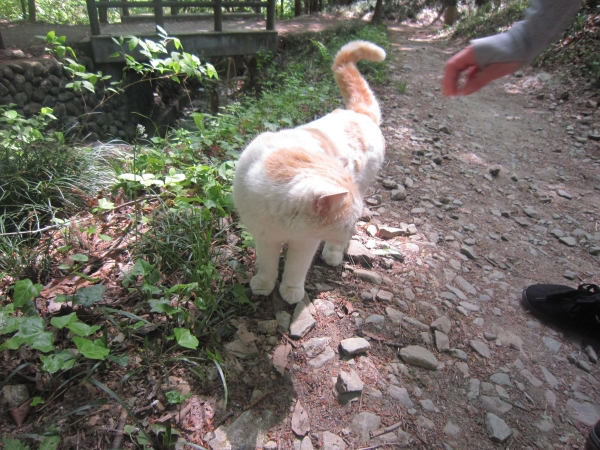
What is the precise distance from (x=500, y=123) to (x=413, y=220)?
12.4ft

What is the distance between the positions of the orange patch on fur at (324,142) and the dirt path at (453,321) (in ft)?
2.71

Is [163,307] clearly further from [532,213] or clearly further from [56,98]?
[56,98]

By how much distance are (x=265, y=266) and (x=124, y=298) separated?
83cm

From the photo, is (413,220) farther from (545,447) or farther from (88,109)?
(88,109)

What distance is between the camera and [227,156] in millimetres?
3303

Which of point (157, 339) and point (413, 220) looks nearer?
point (157, 339)

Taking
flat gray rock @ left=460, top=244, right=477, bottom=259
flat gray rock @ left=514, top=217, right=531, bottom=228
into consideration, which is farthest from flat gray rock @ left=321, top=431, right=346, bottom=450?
flat gray rock @ left=514, top=217, right=531, bottom=228

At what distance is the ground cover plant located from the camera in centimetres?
149

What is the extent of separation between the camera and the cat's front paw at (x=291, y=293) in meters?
2.17

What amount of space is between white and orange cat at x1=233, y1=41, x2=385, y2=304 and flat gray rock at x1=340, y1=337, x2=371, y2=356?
0.40 metres

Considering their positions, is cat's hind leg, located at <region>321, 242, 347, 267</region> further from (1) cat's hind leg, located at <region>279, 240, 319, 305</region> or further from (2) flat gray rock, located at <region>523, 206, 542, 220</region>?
(2) flat gray rock, located at <region>523, 206, 542, 220</region>

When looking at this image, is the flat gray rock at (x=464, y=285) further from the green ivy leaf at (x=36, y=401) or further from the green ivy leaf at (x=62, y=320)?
the green ivy leaf at (x=36, y=401)

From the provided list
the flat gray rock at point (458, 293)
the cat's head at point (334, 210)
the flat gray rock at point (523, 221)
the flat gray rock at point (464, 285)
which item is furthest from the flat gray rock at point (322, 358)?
the flat gray rock at point (523, 221)

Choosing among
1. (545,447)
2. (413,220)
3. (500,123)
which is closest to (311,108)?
(413,220)
